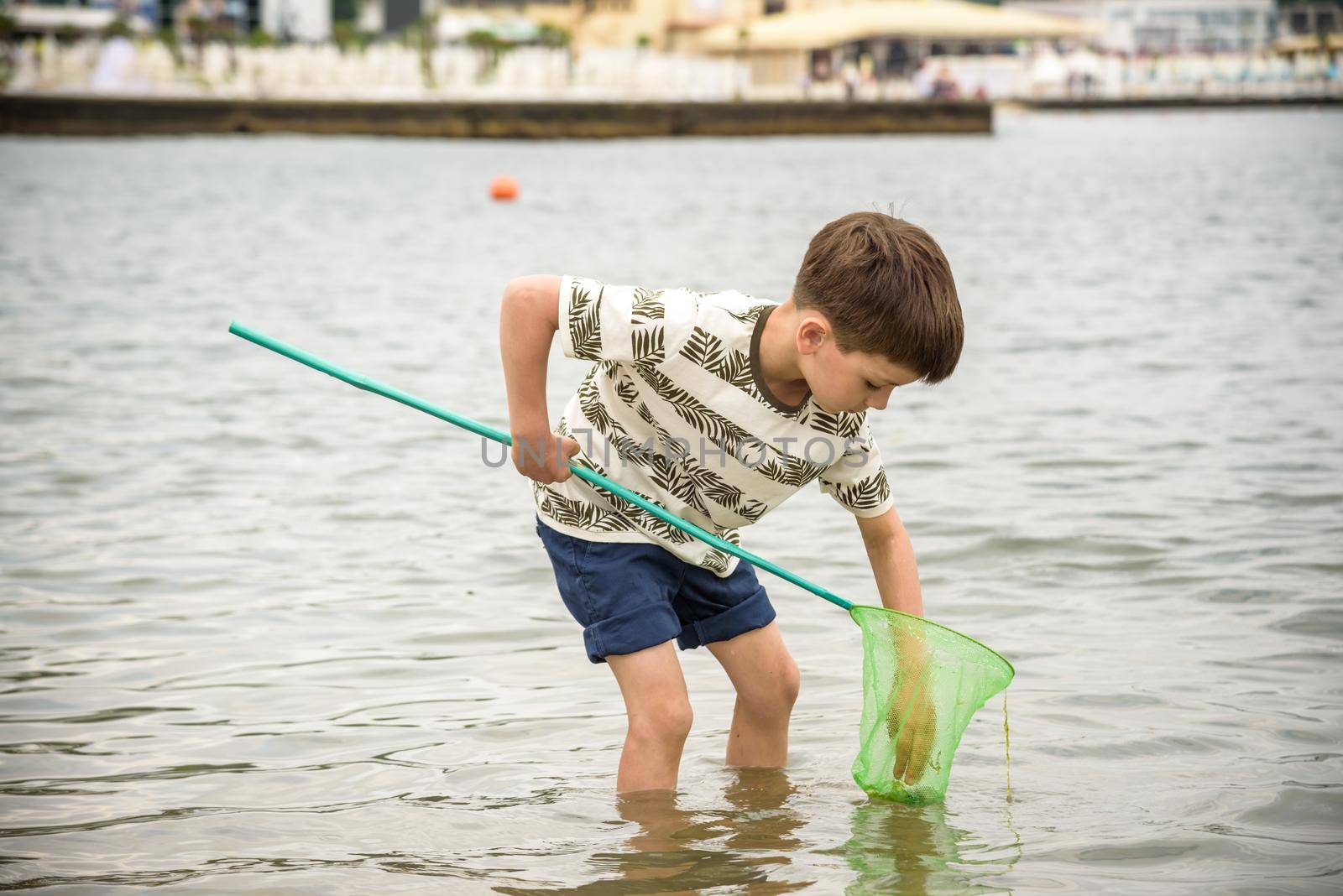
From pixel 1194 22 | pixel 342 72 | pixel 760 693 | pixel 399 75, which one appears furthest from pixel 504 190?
pixel 1194 22

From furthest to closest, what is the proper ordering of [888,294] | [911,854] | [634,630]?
[911,854]
[634,630]
[888,294]

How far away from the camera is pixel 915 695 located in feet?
10.8

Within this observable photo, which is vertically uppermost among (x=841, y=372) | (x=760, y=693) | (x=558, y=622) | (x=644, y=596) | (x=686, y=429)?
(x=841, y=372)

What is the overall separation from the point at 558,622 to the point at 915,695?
180 centimetres

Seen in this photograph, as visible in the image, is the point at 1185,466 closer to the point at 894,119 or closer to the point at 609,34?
the point at 894,119

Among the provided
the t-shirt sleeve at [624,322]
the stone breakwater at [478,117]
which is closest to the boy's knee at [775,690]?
the t-shirt sleeve at [624,322]

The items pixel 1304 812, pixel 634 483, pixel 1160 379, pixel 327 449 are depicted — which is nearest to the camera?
pixel 634 483

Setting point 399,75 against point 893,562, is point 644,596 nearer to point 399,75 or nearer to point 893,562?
point 893,562

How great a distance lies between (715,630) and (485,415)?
5.16 meters

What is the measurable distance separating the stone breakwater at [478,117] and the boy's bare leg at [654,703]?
3932 centimetres

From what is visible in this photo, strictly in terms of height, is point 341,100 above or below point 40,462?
above

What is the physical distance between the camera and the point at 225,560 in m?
5.52

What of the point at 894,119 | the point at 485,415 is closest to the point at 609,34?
the point at 894,119

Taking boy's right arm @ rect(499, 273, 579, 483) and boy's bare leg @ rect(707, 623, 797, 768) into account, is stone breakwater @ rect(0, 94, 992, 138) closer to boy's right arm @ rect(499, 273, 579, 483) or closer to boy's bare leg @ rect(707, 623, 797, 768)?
boy's bare leg @ rect(707, 623, 797, 768)
